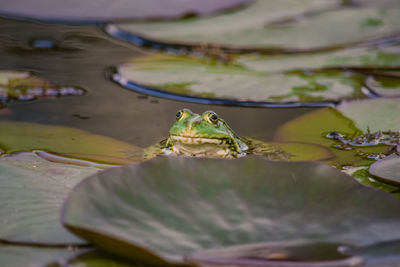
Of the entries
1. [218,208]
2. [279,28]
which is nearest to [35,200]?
[218,208]

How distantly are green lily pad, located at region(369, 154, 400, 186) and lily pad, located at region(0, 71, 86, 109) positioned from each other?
6.48 ft

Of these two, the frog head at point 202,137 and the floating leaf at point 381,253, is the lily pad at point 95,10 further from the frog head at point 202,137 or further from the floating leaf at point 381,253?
the floating leaf at point 381,253

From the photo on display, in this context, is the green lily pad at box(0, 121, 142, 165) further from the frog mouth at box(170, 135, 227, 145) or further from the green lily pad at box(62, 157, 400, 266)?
the green lily pad at box(62, 157, 400, 266)

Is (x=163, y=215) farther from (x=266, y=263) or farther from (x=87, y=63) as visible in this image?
(x=87, y=63)

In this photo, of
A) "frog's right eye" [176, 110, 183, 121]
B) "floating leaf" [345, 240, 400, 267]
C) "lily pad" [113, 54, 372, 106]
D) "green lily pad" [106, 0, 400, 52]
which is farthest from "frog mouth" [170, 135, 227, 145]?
"green lily pad" [106, 0, 400, 52]

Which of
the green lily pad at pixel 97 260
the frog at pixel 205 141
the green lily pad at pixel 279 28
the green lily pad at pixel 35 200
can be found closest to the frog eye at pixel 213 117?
the frog at pixel 205 141

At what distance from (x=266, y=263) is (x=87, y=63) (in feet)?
9.76

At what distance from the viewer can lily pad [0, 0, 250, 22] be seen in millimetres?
4844

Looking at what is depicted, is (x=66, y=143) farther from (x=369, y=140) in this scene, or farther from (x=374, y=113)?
(x=374, y=113)

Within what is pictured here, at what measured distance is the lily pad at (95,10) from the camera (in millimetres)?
4844

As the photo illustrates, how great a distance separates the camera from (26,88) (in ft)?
10.9

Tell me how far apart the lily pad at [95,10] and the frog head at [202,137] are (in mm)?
2376

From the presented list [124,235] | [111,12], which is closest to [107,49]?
[111,12]

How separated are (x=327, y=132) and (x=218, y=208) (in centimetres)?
154
